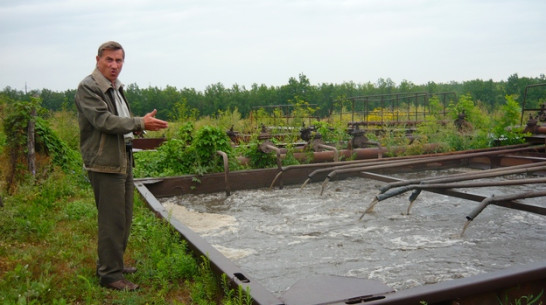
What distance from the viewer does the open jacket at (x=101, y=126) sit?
3.34 meters

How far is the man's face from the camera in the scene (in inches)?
138

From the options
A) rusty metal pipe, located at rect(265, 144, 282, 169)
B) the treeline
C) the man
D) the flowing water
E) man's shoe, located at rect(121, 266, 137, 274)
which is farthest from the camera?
the treeline

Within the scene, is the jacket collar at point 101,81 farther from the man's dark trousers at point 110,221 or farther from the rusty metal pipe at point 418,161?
the rusty metal pipe at point 418,161

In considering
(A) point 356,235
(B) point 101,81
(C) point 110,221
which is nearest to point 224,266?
(C) point 110,221

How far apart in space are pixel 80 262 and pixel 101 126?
53.6 inches

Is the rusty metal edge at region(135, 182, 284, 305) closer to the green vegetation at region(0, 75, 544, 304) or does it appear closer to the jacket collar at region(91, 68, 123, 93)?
the green vegetation at region(0, 75, 544, 304)

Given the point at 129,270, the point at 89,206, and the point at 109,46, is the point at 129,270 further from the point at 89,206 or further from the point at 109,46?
the point at 89,206

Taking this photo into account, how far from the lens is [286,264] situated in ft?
14.1

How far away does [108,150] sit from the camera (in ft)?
11.3

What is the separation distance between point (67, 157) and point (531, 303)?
290 inches

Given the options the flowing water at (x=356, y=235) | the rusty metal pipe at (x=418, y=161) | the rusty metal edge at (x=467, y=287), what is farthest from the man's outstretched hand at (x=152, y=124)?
the rusty metal pipe at (x=418, y=161)

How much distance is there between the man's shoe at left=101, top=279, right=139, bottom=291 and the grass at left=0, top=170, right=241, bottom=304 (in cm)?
5

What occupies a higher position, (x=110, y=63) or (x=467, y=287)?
(x=110, y=63)

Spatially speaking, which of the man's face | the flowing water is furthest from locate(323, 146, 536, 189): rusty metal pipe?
the man's face
